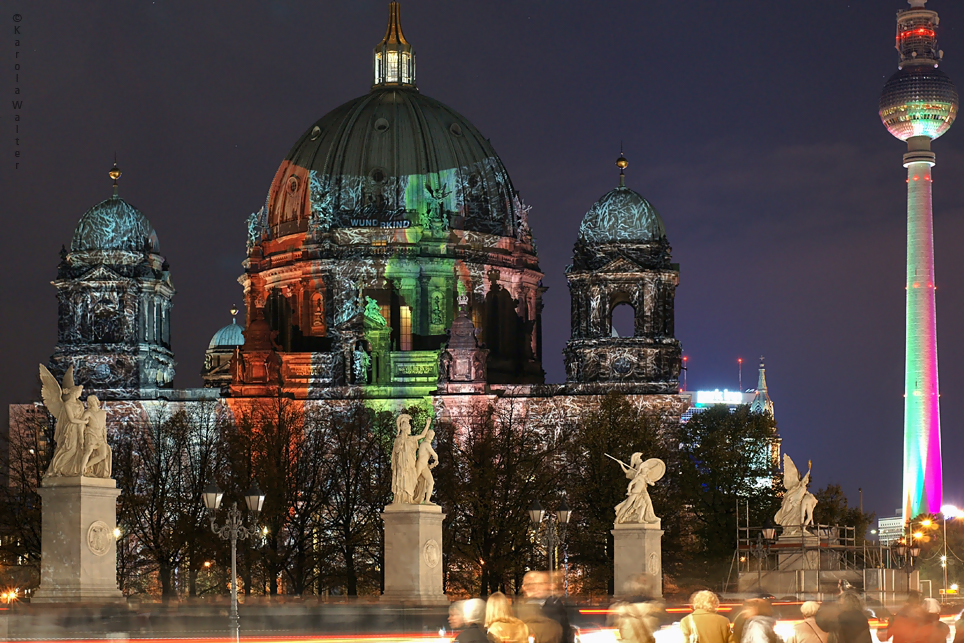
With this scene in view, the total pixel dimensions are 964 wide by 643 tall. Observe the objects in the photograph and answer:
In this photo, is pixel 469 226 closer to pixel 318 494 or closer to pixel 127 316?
pixel 127 316

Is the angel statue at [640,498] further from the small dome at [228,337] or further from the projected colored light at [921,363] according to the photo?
the projected colored light at [921,363]

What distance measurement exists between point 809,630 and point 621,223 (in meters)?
94.2

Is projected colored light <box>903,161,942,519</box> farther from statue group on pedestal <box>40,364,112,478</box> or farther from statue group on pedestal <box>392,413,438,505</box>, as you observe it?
statue group on pedestal <box>40,364,112,478</box>

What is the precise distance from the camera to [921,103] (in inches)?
7318

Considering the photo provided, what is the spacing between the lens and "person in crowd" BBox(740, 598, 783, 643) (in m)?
26.2

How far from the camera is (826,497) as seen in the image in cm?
10512

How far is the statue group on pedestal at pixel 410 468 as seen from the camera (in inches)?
2076

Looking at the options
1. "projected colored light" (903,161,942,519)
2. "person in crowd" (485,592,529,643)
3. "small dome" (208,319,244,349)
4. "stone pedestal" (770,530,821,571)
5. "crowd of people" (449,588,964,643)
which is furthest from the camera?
"projected colored light" (903,161,942,519)

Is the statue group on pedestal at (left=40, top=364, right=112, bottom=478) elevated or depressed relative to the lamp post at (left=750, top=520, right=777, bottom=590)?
elevated

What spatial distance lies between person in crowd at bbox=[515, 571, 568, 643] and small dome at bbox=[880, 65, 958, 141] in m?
163

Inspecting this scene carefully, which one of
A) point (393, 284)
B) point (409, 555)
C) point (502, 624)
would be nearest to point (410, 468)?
point (409, 555)

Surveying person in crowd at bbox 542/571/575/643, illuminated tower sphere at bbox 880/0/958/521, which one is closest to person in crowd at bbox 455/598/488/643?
person in crowd at bbox 542/571/575/643

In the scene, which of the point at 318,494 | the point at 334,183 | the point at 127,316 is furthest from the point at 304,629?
the point at 334,183

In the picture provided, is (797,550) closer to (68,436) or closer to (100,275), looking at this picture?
(68,436)
